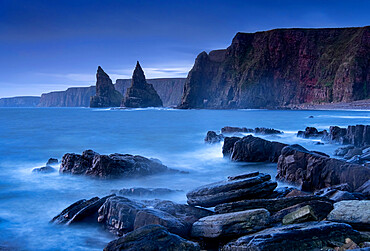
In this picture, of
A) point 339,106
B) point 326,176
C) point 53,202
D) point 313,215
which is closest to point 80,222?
point 53,202

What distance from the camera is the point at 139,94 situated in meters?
152

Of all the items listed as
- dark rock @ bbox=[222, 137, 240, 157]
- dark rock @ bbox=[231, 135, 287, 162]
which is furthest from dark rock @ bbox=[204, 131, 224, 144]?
dark rock @ bbox=[231, 135, 287, 162]

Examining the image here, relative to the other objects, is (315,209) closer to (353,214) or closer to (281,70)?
(353,214)

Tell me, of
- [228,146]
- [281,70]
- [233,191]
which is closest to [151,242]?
[233,191]

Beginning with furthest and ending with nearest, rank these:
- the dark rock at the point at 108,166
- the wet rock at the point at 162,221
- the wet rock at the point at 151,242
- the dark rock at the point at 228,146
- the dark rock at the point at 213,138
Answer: the dark rock at the point at 213,138 < the dark rock at the point at 228,146 < the dark rock at the point at 108,166 < the wet rock at the point at 162,221 < the wet rock at the point at 151,242

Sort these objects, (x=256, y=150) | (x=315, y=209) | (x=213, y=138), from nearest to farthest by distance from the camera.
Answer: (x=315, y=209)
(x=256, y=150)
(x=213, y=138)

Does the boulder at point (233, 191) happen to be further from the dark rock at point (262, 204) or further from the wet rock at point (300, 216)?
the wet rock at point (300, 216)

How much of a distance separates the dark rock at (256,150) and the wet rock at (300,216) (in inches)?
336

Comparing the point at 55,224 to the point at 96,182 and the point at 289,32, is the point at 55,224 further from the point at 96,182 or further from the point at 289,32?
the point at 289,32

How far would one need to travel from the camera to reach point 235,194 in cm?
721

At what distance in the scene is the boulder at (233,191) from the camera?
7.23 metres

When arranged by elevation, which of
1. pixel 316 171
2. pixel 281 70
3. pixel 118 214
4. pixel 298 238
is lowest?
pixel 118 214

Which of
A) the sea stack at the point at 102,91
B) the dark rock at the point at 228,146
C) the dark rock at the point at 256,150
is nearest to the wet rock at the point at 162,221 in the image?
the dark rock at the point at 256,150

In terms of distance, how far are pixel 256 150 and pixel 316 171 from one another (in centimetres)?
510
